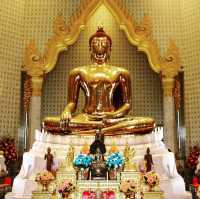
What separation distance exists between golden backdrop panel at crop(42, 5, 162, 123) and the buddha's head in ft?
3.79

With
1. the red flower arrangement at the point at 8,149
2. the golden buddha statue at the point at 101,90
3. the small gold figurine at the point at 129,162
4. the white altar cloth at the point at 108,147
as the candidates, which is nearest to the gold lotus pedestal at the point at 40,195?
the white altar cloth at the point at 108,147

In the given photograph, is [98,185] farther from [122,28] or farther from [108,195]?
[122,28]

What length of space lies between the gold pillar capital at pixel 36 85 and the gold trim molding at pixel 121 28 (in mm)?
70

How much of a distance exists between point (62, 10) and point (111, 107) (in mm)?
2797

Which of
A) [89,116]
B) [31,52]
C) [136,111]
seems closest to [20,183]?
[89,116]

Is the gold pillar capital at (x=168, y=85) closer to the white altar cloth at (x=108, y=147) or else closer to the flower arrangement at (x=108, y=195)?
the white altar cloth at (x=108, y=147)

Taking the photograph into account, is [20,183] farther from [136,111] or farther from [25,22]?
[25,22]

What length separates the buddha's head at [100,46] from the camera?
7.11 m

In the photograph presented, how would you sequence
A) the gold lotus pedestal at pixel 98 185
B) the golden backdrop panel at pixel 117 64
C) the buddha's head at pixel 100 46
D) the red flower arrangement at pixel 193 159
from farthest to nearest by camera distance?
the golden backdrop panel at pixel 117 64 < the red flower arrangement at pixel 193 159 < the buddha's head at pixel 100 46 < the gold lotus pedestal at pixel 98 185

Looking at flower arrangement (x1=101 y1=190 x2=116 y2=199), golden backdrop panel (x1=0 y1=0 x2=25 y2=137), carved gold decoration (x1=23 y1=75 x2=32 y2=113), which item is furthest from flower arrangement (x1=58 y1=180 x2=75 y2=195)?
golden backdrop panel (x1=0 y1=0 x2=25 y2=137)

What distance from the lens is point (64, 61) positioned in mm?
8375

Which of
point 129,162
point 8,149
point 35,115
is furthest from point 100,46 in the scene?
point 129,162

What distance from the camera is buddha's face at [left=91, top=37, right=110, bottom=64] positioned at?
280 inches

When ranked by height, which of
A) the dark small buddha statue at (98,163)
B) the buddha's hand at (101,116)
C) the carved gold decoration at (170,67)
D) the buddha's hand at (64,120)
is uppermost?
the carved gold decoration at (170,67)
